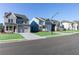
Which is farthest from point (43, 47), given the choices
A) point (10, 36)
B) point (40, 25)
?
point (10, 36)

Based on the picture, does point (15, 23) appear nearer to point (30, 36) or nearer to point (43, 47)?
point (30, 36)

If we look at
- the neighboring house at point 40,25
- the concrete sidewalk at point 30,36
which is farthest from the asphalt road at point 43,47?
the neighboring house at point 40,25

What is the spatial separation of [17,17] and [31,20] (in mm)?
319

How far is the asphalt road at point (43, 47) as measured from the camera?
556 cm

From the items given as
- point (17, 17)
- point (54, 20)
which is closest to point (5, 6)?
point (17, 17)

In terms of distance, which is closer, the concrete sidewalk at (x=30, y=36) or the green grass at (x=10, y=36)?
the green grass at (x=10, y=36)

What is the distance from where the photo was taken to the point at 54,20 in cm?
586

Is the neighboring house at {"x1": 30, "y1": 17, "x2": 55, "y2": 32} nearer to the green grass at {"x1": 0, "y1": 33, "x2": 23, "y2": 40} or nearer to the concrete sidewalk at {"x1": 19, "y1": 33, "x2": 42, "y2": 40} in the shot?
the concrete sidewalk at {"x1": 19, "y1": 33, "x2": 42, "y2": 40}

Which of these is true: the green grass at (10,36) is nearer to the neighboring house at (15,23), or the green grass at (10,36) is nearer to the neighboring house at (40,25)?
the neighboring house at (15,23)

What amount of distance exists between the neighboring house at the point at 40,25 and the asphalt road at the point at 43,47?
0.28 m

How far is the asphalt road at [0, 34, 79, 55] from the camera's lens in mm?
5559

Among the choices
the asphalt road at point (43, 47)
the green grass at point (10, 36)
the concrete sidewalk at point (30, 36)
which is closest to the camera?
the asphalt road at point (43, 47)

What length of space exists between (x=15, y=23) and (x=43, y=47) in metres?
0.84

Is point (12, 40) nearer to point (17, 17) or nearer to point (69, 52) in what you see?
point (17, 17)
